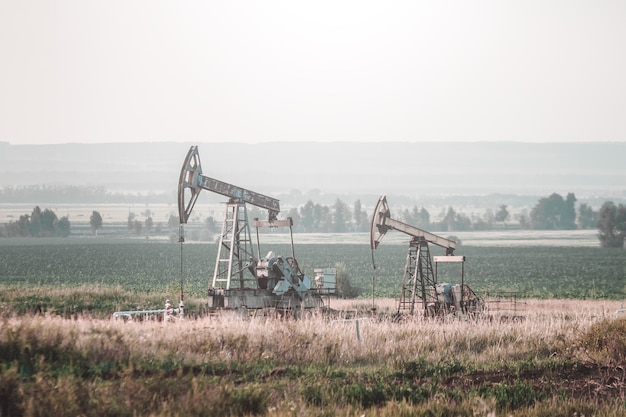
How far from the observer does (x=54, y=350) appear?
16.8 metres

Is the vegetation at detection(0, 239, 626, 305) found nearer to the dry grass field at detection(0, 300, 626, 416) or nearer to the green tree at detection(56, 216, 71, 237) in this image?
the dry grass field at detection(0, 300, 626, 416)

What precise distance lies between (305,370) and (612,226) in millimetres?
137536

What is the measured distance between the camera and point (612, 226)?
14862 centimetres

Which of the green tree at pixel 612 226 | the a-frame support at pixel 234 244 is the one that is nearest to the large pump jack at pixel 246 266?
the a-frame support at pixel 234 244

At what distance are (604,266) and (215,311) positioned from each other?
242 ft

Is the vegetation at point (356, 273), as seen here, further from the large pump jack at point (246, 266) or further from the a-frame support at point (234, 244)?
the large pump jack at point (246, 266)

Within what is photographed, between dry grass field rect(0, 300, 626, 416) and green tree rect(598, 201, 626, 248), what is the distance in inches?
→ 5054

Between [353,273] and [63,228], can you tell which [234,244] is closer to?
[353,273]

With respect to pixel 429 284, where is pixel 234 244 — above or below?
above

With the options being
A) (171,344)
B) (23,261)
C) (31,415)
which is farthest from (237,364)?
(23,261)

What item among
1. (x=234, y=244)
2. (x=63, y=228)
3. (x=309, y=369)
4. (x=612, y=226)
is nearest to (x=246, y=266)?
(x=234, y=244)

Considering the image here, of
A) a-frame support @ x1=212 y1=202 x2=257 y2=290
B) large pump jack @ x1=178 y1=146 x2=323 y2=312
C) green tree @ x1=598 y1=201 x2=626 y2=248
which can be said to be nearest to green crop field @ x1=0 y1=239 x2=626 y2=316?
a-frame support @ x1=212 y1=202 x2=257 y2=290

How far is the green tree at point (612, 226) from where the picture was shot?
14738 cm

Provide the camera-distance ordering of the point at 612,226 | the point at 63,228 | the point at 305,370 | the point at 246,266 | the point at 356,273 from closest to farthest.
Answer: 1. the point at 305,370
2. the point at 246,266
3. the point at 356,273
4. the point at 612,226
5. the point at 63,228
